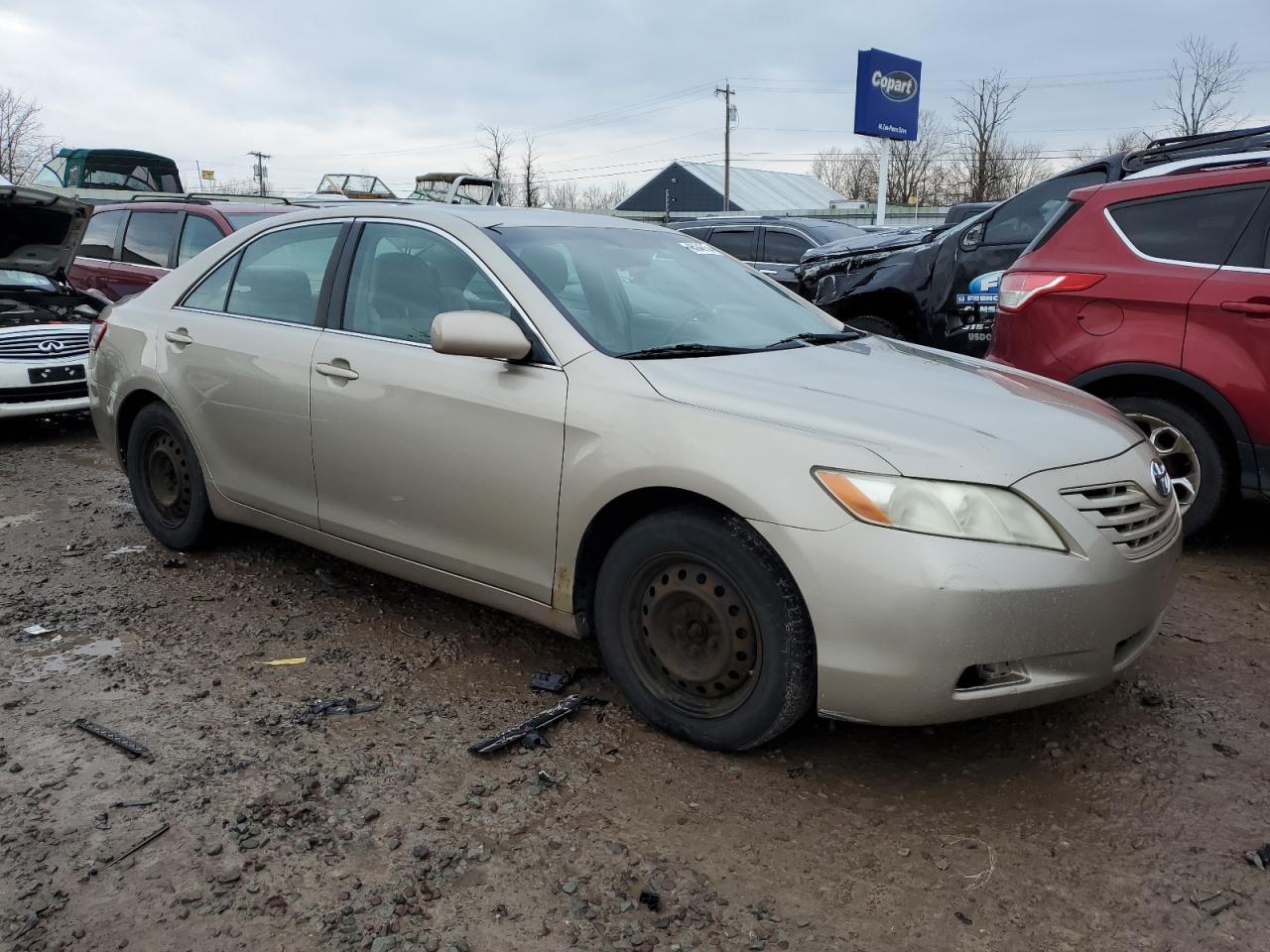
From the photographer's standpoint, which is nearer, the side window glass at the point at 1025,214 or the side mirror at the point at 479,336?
the side mirror at the point at 479,336

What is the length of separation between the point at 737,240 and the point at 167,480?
962 cm

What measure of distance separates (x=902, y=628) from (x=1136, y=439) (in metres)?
1.22

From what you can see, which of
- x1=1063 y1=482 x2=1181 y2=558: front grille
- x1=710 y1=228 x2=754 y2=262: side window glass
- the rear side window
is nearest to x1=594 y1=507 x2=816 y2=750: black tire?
x1=1063 y1=482 x2=1181 y2=558: front grille

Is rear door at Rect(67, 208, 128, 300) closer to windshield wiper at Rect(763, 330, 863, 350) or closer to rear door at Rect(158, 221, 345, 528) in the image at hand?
rear door at Rect(158, 221, 345, 528)

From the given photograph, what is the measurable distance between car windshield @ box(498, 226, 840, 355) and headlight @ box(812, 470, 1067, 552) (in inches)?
39.4

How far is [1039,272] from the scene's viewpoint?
5.20 meters

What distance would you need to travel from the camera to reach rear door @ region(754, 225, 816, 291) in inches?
501

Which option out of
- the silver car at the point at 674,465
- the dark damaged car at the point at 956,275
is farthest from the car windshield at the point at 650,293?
the dark damaged car at the point at 956,275

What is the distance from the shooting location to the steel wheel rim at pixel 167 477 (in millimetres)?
4762

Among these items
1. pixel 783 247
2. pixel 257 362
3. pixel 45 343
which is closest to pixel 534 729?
pixel 257 362

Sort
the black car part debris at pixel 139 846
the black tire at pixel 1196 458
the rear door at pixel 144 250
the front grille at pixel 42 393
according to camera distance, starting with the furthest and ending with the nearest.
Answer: the rear door at pixel 144 250 → the front grille at pixel 42 393 → the black tire at pixel 1196 458 → the black car part debris at pixel 139 846

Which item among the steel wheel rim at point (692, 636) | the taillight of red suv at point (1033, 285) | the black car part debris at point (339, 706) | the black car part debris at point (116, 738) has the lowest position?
the black car part debris at point (116, 738)

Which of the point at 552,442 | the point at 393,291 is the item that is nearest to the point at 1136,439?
the point at 552,442

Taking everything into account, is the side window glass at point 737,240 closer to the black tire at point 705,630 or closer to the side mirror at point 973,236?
the side mirror at point 973,236
